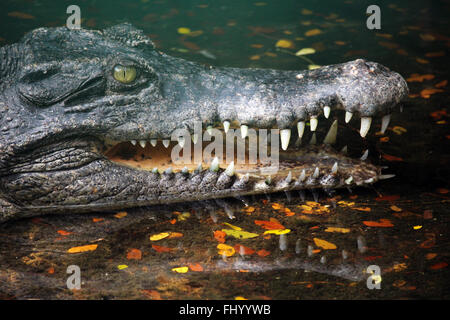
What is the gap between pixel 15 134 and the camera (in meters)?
4.53

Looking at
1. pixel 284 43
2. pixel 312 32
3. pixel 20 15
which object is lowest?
pixel 284 43

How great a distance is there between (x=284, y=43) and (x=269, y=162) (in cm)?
431

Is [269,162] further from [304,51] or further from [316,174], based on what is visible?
[304,51]

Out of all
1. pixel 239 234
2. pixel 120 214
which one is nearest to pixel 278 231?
pixel 239 234

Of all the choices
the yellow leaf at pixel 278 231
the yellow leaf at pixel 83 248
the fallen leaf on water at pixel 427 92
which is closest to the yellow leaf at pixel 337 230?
the yellow leaf at pixel 278 231

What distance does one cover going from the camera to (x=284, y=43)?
8.77 metres

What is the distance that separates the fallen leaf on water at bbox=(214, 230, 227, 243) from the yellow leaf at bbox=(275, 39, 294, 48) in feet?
16.4

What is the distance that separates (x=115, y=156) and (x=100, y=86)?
712 mm

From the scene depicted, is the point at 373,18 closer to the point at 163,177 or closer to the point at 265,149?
the point at 265,149

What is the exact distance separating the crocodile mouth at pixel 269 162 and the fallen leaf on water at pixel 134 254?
0.86 m

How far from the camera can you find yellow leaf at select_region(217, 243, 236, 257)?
4.07 meters

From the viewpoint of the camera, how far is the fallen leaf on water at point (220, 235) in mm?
4277

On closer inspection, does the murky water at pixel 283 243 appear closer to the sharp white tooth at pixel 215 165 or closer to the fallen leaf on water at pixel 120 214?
the fallen leaf on water at pixel 120 214

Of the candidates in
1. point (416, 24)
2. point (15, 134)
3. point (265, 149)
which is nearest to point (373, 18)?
point (416, 24)
